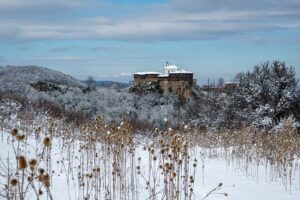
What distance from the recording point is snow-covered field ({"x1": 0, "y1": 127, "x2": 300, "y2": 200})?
6.07 m

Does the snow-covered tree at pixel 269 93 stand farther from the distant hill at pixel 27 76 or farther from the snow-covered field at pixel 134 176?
the snow-covered field at pixel 134 176

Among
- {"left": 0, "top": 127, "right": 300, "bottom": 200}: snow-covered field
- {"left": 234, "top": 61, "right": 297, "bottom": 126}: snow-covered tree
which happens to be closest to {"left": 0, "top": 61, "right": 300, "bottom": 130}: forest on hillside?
{"left": 234, "top": 61, "right": 297, "bottom": 126}: snow-covered tree

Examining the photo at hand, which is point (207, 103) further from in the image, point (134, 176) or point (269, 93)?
point (134, 176)

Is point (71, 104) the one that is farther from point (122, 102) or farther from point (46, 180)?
point (46, 180)

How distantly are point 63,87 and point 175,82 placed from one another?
22.3 metres

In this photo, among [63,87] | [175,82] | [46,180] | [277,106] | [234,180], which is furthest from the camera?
[175,82]

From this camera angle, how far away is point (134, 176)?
7.55 m

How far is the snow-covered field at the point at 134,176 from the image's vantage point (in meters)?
6.07

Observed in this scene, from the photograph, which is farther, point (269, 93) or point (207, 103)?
point (207, 103)

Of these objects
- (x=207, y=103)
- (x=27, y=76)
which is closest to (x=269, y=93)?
(x=207, y=103)

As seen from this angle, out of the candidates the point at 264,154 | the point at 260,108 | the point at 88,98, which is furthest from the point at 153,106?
the point at 264,154

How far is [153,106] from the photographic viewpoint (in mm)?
30344

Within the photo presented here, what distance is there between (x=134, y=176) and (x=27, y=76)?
98.4 feet

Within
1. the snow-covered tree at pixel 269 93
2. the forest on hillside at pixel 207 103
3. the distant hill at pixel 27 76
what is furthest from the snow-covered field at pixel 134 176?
the distant hill at pixel 27 76
